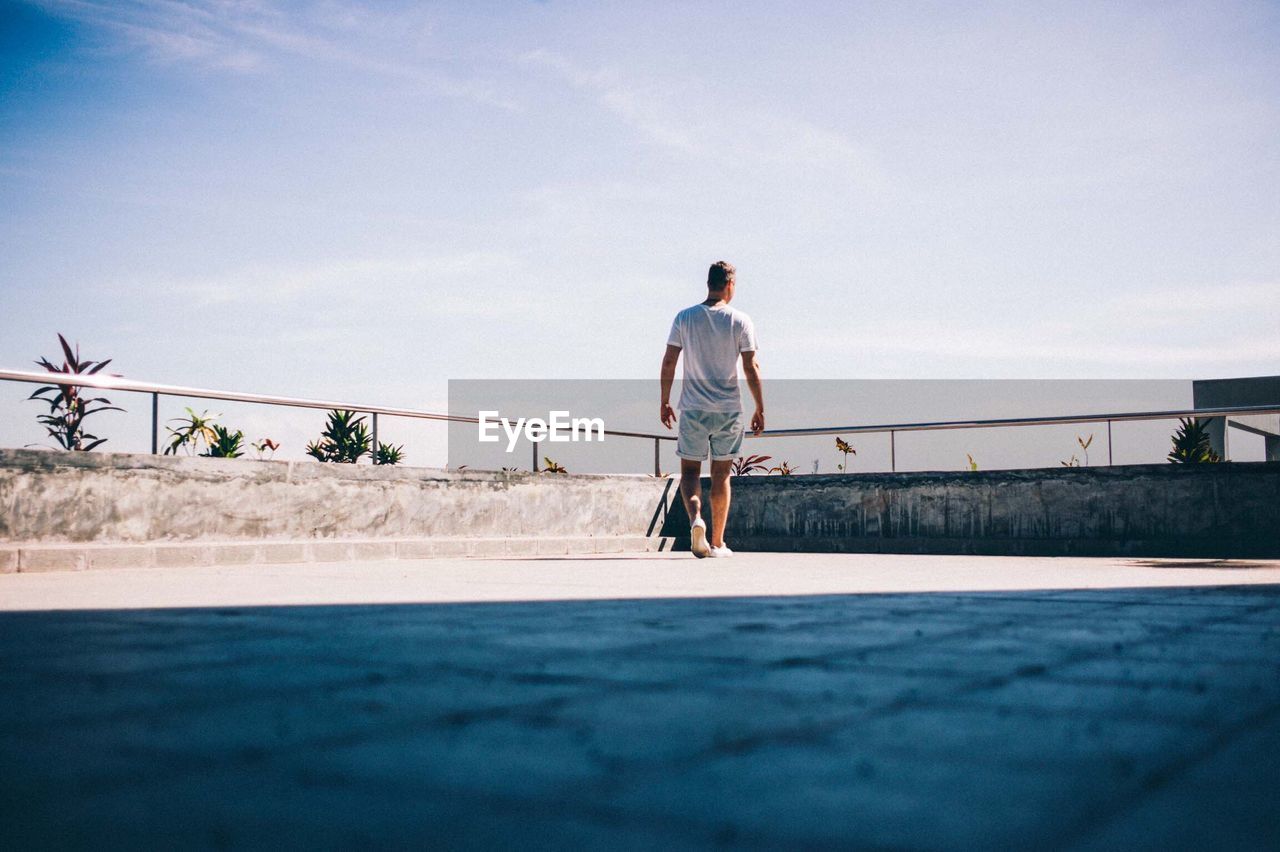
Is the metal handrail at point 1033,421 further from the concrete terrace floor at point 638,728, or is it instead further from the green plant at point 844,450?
the concrete terrace floor at point 638,728

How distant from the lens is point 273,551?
6.25 m

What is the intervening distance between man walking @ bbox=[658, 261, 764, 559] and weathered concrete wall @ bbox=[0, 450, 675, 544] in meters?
1.83

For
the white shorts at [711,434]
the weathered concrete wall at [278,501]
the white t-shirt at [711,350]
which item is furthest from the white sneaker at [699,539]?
the weathered concrete wall at [278,501]

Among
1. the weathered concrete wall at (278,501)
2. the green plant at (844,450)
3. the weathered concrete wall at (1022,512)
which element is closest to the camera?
the weathered concrete wall at (278,501)

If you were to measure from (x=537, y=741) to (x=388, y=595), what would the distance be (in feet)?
8.19

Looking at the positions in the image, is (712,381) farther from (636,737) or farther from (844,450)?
(636,737)

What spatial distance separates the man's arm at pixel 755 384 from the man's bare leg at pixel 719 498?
338mm

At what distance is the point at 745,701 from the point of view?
166cm

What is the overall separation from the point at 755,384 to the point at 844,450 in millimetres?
2858

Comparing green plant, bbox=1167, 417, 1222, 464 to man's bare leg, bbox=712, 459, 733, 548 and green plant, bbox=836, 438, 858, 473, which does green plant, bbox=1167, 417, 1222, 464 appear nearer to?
green plant, bbox=836, 438, 858, 473

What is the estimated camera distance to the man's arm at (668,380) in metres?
6.86

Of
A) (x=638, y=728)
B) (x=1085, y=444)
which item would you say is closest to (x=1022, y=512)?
(x=1085, y=444)

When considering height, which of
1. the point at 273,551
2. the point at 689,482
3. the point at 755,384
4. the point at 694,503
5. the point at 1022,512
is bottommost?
the point at 273,551

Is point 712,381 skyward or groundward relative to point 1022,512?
skyward
